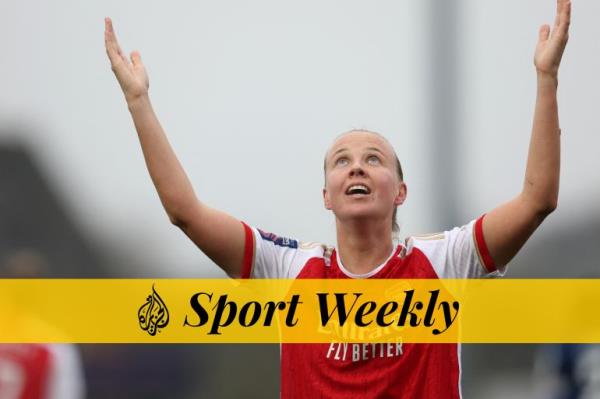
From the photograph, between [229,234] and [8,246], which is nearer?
[229,234]

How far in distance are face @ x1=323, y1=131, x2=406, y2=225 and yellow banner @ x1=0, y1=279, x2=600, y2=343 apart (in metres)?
0.22

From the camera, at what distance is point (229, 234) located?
10.5 ft

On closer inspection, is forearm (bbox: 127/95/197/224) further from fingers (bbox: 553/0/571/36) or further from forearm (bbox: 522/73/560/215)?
fingers (bbox: 553/0/571/36)

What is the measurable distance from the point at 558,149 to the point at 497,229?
Answer: 0.31 meters

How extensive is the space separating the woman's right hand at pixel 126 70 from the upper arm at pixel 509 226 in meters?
1.07

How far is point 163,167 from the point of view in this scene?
307 cm

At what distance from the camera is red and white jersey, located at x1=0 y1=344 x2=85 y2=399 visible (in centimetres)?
460

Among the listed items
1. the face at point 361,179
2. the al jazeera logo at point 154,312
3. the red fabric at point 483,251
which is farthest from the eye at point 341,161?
the al jazeera logo at point 154,312

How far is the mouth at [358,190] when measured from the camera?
329 cm

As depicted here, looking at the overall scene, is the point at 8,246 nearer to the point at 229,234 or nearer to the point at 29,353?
the point at 29,353

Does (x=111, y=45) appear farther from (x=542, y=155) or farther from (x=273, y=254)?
(x=542, y=155)

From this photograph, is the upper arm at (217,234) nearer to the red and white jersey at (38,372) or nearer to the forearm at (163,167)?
the forearm at (163,167)

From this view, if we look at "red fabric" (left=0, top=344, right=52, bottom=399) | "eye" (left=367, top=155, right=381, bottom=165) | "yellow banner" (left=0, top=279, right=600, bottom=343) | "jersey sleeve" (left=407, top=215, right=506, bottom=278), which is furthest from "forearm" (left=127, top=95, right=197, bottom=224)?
"red fabric" (left=0, top=344, right=52, bottom=399)

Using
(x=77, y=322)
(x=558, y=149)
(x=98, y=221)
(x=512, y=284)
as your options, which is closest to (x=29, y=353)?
(x=77, y=322)
